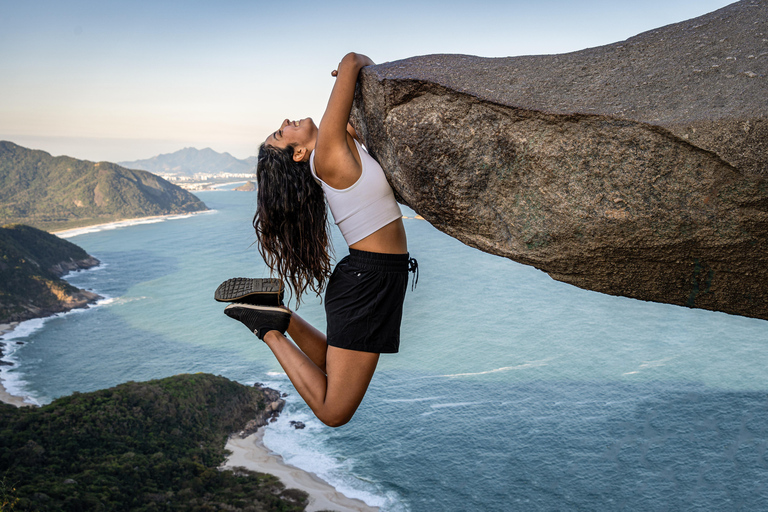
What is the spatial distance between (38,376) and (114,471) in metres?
27.4

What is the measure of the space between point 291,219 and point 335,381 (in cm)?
109

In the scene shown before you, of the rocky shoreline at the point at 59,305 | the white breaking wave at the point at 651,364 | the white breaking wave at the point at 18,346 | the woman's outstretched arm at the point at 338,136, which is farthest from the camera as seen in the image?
the rocky shoreline at the point at 59,305

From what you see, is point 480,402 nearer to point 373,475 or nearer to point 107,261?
point 373,475

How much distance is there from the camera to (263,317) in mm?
3709

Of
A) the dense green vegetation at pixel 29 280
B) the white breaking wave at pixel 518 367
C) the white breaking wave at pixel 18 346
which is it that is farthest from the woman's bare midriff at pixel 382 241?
the dense green vegetation at pixel 29 280

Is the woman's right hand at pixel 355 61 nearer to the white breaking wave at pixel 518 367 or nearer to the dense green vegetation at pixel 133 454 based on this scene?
the dense green vegetation at pixel 133 454

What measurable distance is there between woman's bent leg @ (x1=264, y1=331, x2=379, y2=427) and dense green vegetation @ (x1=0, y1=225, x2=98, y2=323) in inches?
2632

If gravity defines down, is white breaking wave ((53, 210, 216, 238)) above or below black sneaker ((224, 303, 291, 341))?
below

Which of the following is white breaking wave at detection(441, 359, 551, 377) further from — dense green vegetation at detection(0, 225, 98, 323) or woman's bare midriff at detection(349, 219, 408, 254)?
woman's bare midriff at detection(349, 219, 408, 254)

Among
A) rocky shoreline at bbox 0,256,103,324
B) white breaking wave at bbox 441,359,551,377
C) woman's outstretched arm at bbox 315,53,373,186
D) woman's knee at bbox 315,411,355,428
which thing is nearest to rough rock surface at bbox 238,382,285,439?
white breaking wave at bbox 441,359,551,377

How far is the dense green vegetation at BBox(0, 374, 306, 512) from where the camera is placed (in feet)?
86.4

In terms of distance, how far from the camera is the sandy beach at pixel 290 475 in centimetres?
3475

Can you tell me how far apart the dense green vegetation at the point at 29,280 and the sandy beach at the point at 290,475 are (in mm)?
35586

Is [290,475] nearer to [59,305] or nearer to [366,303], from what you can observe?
[366,303]
